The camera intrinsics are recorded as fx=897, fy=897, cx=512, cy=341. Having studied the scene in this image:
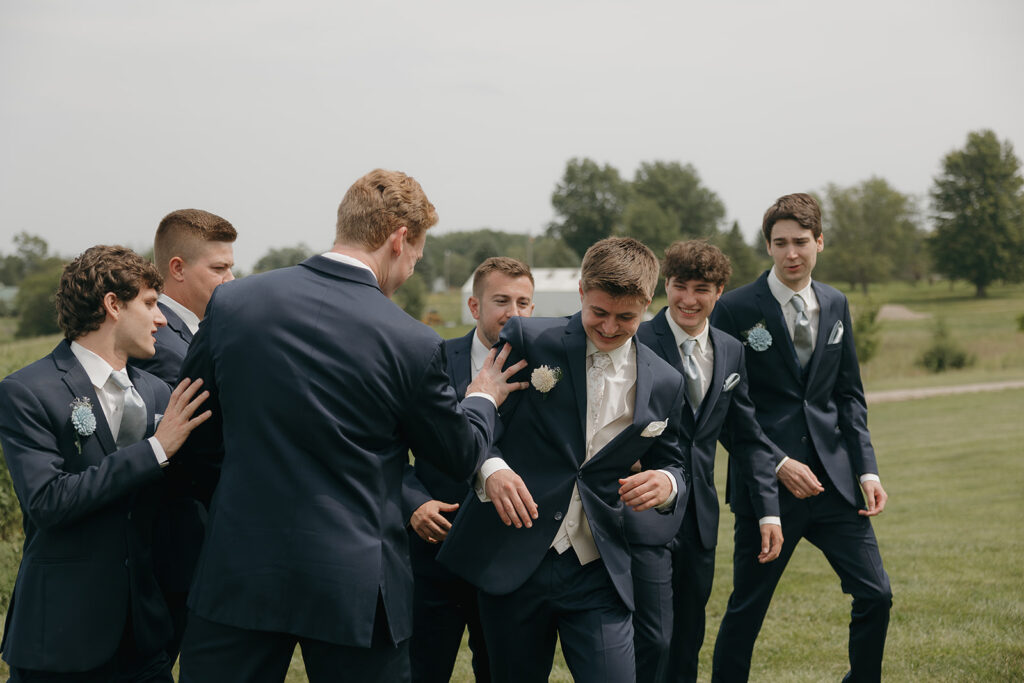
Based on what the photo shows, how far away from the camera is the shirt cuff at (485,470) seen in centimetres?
371

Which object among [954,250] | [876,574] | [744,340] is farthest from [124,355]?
[954,250]

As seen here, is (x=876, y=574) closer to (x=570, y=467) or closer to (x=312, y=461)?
(x=570, y=467)

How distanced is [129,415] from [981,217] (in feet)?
329

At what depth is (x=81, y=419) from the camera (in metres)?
3.45

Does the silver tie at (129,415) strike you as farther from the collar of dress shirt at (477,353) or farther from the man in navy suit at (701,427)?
the man in navy suit at (701,427)

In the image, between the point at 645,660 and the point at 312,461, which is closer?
the point at 312,461

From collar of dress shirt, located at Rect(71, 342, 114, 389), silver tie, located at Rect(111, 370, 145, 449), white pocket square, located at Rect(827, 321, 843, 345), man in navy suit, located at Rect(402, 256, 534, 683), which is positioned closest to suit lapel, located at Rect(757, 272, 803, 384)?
white pocket square, located at Rect(827, 321, 843, 345)

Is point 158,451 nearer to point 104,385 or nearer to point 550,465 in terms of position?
point 104,385

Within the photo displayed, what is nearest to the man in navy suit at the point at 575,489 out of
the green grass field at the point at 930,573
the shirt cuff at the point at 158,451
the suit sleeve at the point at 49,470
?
the shirt cuff at the point at 158,451

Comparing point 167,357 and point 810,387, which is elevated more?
point 167,357

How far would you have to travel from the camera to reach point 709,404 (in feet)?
16.5

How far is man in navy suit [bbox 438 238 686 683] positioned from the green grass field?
278 cm

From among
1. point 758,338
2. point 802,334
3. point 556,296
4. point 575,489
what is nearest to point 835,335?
point 802,334

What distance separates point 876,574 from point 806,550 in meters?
6.56
